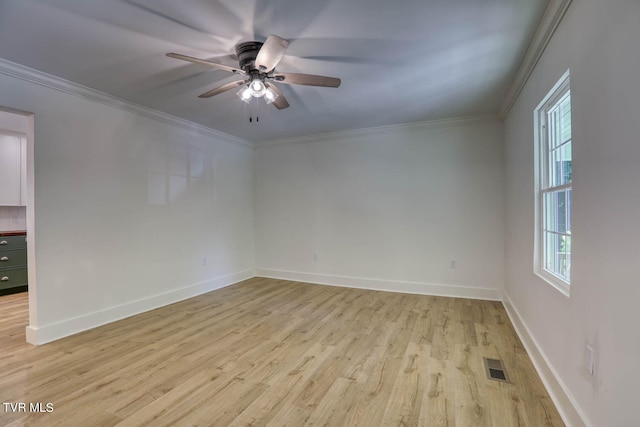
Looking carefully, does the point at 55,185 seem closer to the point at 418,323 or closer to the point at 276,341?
the point at 276,341

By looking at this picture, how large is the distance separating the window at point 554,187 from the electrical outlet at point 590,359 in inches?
16.1

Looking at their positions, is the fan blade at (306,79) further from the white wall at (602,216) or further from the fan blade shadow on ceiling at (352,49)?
the white wall at (602,216)

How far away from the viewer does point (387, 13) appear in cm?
188

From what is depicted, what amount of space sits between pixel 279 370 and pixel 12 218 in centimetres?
580

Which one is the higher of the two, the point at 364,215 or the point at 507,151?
the point at 507,151

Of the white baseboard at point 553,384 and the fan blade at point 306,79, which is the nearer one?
the white baseboard at point 553,384

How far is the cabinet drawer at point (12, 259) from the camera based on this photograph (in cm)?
439

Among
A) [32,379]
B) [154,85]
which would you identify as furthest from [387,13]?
[32,379]

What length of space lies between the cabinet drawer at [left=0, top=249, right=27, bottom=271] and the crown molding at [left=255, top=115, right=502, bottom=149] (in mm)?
4058

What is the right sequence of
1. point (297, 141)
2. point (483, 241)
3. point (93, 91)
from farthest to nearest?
point (297, 141) < point (483, 241) < point (93, 91)

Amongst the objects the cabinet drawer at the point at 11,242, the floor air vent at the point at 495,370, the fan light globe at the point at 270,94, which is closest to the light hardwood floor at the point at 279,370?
the floor air vent at the point at 495,370

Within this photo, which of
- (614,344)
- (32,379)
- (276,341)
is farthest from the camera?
(276,341)

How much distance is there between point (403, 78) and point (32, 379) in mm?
3917

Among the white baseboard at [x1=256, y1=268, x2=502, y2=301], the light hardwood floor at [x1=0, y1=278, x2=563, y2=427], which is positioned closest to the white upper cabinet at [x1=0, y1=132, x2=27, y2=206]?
the light hardwood floor at [x1=0, y1=278, x2=563, y2=427]
